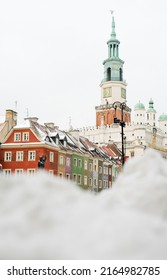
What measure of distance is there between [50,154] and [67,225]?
131 ft

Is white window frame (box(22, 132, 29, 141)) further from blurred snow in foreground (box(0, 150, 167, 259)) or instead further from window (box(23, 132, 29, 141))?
blurred snow in foreground (box(0, 150, 167, 259))

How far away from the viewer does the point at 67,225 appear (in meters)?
5.74

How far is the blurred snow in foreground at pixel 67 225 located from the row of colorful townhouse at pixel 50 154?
3479cm

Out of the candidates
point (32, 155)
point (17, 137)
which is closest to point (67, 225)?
point (32, 155)

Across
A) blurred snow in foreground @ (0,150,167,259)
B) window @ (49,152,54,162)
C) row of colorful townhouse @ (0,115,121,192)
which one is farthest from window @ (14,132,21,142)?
blurred snow in foreground @ (0,150,167,259)

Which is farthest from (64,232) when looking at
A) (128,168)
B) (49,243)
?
(128,168)

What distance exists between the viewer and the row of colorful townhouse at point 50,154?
1770 inches

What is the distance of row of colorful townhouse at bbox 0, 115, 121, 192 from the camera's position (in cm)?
4497

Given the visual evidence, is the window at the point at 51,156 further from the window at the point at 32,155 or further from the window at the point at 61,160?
the window at the point at 61,160

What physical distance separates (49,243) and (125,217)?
1.07m

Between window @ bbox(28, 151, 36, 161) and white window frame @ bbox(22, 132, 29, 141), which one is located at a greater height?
white window frame @ bbox(22, 132, 29, 141)

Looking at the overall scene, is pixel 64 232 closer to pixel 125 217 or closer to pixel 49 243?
pixel 49 243

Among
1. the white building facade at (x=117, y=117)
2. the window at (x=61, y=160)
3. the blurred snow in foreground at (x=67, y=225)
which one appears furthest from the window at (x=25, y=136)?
the white building facade at (x=117, y=117)

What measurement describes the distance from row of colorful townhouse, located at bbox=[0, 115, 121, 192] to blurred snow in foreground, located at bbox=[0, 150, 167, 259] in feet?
114
